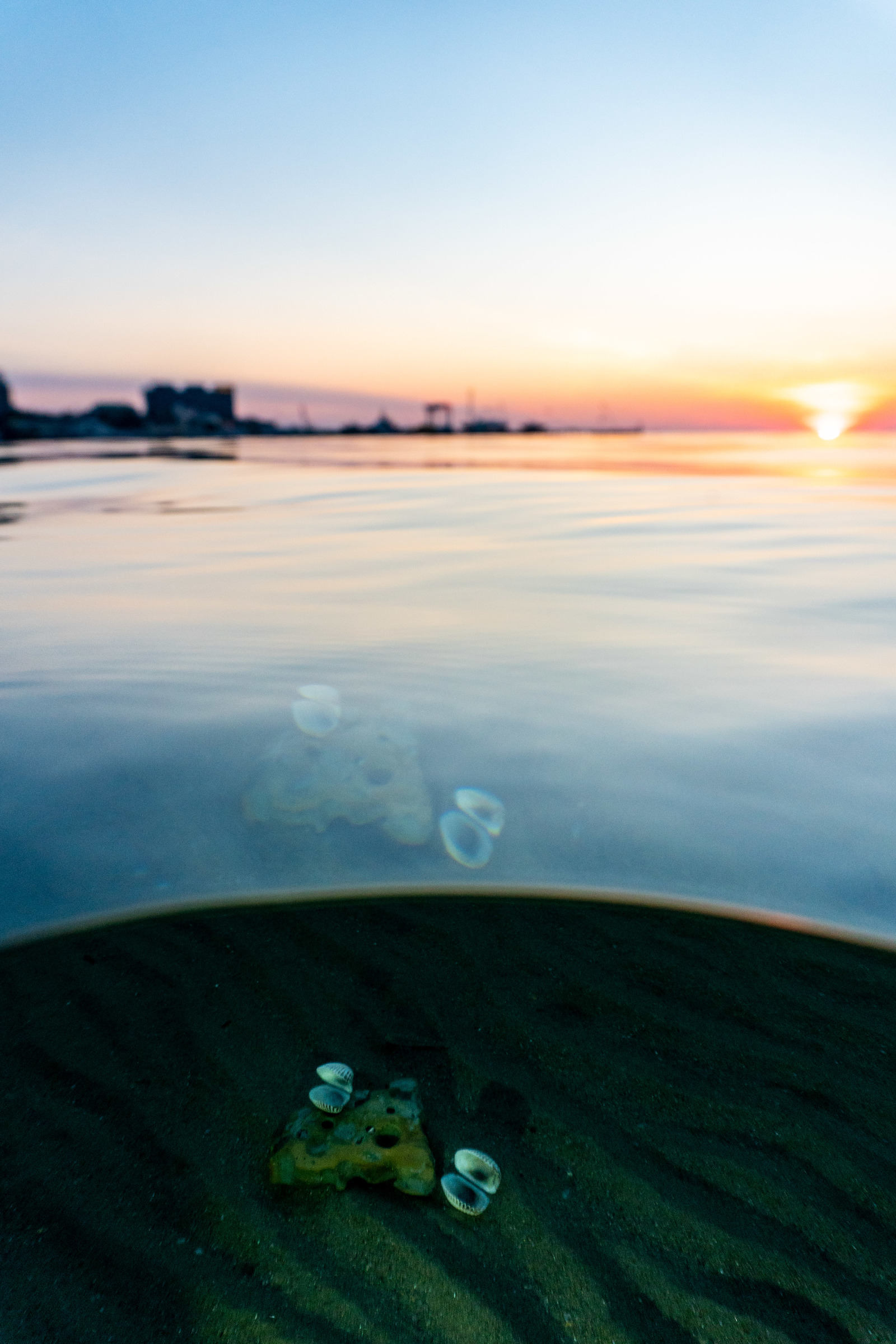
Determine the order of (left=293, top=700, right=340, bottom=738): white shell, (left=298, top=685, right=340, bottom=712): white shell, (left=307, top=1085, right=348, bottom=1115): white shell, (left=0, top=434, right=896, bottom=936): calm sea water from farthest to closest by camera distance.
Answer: (left=298, top=685, right=340, bottom=712): white shell → (left=293, top=700, right=340, bottom=738): white shell → (left=0, top=434, right=896, bottom=936): calm sea water → (left=307, top=1085, right=348, bottom=1115): white shell

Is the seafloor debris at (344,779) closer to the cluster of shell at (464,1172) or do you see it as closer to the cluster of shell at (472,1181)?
the cluster of shell at (464,1172)

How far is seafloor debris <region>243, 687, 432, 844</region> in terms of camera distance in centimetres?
275

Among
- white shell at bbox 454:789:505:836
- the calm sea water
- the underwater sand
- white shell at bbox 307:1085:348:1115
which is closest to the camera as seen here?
the underwater sand

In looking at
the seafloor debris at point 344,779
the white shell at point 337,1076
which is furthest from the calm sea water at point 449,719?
the white shell at point 337,1076

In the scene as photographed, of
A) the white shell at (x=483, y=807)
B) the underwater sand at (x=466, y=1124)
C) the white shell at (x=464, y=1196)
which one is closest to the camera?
the underwater sand at (x=466, y=1124)

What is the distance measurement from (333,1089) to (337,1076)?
0.03 meters

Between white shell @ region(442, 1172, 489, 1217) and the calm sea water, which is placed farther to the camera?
the calm sea water

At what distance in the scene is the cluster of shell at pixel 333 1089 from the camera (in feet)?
5.39

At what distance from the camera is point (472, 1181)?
59.4 inches

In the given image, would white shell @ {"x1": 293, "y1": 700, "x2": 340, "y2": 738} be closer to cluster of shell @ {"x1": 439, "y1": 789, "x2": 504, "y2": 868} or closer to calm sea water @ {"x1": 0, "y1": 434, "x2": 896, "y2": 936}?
calm sea water @ {"x1": 0, "y1": 434, "x2": 896, "y2": 936}

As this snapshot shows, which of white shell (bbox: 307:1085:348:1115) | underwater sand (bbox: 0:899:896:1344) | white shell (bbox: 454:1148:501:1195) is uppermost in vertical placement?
white shell (bbox: 307:1085:348:1115)

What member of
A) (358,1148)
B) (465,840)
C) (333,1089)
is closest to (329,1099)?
(333,1089)

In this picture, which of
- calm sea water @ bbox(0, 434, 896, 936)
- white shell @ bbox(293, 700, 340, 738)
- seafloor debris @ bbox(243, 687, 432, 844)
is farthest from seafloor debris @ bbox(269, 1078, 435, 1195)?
white shell @ bbox(293, 700, 340, 738)

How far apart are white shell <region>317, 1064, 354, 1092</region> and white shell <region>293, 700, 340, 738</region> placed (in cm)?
168
